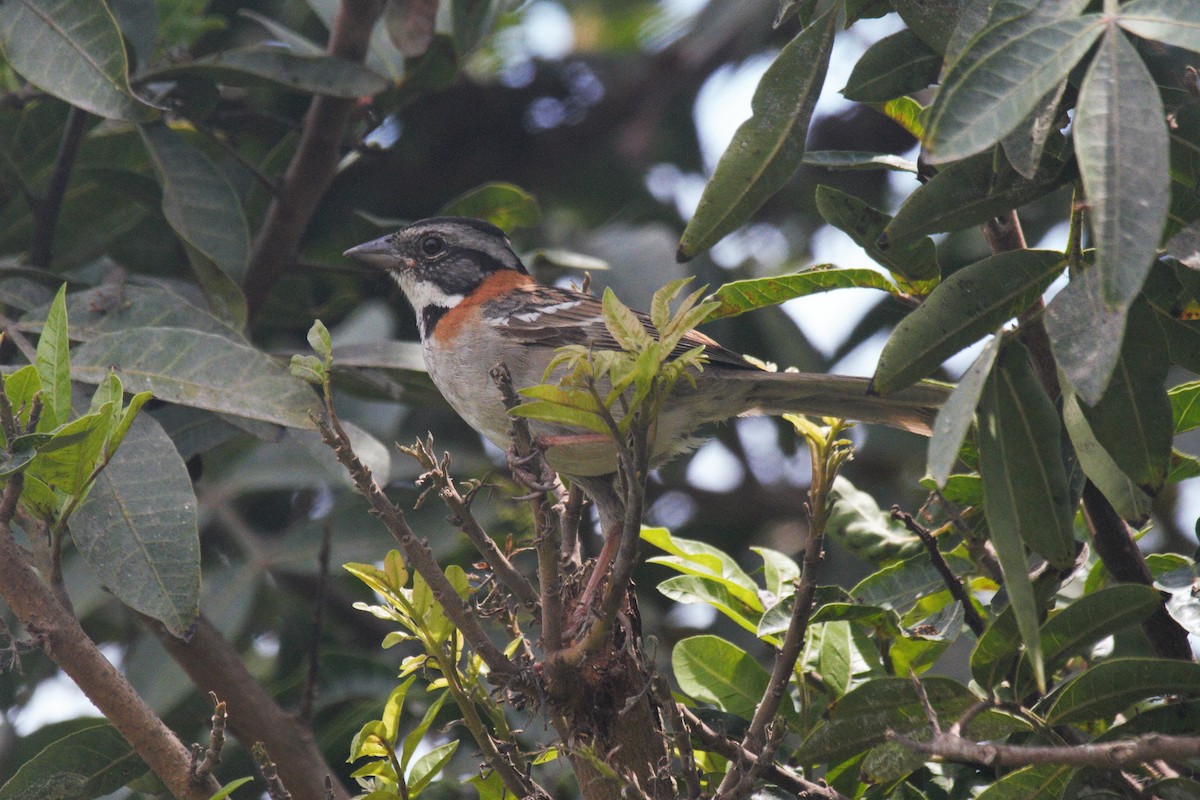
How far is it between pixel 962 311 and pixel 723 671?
4.03 feet

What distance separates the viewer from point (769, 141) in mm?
2262

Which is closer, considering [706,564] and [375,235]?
A: [706,564]

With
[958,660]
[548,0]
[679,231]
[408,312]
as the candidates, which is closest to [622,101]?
[548,0]

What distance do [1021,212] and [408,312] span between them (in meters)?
2.95

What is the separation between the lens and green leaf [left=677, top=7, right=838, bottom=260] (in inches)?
88.7

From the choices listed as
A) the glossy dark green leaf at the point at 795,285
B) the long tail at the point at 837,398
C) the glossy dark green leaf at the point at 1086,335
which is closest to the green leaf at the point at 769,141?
the glossy dark green leaf at the point at 795,285

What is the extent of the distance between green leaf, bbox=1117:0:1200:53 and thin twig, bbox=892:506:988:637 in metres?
1.29

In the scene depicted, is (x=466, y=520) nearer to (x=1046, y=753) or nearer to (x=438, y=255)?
(x=1046, y=753)

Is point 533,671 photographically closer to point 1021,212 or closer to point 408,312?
point 408,312

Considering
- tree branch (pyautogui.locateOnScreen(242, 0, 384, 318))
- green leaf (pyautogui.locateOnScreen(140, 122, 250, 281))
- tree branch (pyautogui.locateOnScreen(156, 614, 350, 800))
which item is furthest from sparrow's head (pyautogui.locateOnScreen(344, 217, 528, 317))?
tree branch (pyautogui.locateOnScreen(156, 614, 350, 800))

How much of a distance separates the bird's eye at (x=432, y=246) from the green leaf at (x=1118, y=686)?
10.1 feet

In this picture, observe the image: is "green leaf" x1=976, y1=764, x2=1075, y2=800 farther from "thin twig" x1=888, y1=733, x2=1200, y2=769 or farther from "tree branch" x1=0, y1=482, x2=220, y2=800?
"tree branch" x1=0, y1=482, x2=220, y2=800

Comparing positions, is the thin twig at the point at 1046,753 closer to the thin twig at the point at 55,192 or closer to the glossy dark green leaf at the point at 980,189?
the glossy dark green leaf at the point at 980,189

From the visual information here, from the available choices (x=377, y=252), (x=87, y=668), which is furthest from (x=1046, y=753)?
(x=377, y=252)
